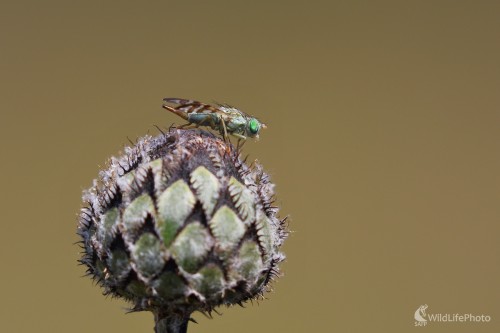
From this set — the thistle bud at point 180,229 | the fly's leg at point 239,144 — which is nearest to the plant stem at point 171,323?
the thistle bud at point 180,229

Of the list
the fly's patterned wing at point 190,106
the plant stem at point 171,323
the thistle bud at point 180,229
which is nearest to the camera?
the thistle bud at point 180,229

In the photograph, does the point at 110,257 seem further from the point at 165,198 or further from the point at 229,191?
the point at 229,191

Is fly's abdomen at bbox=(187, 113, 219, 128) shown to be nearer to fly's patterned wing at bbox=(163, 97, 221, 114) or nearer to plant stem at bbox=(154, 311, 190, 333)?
fly's patterned wing at bbox=(163, 97, 221, 114)

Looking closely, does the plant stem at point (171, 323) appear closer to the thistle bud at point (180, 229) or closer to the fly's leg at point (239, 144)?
the thistle bud at point (180, 229)

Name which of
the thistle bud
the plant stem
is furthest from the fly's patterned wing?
the plant stem

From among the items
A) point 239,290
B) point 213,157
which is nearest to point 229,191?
point 213,157

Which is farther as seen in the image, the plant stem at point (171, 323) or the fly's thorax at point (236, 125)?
the fly's thorax at point (236, 125)

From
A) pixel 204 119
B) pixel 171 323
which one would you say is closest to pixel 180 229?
pixel 171 323

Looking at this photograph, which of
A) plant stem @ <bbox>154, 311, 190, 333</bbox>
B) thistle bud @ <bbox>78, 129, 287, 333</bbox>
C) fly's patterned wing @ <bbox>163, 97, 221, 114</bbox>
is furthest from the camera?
fly's patterned wing @ <bbox>163, 97, 221, 114</bbox>
